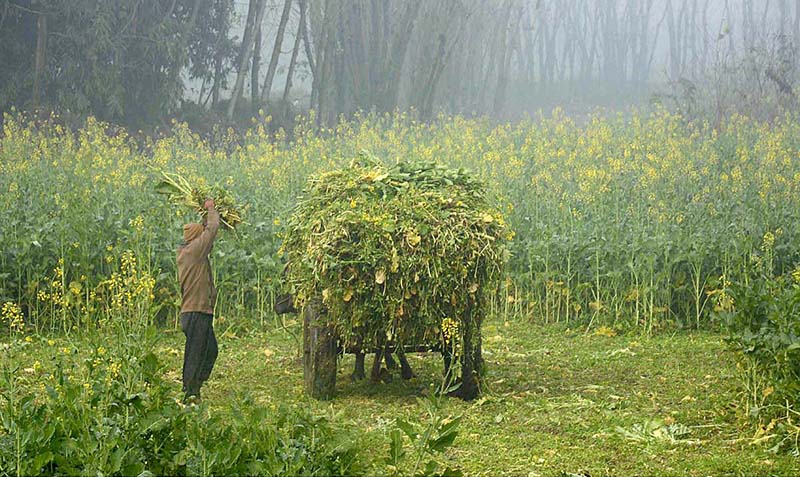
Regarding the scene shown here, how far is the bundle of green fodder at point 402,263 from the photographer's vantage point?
5.20m

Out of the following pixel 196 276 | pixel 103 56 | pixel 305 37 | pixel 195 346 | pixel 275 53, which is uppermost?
pixel 305 37

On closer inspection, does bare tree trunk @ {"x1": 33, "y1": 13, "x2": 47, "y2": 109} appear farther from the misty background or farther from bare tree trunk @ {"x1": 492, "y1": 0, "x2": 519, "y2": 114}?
bare tree trunk @ {"x1": 492, "y1": 0, "x2": 519, "y2": 114}

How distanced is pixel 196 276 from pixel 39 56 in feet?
27.4

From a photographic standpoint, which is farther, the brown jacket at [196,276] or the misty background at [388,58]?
the misty background at [388,58]

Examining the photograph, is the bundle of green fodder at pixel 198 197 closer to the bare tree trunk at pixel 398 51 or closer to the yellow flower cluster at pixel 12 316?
the yellow flower cluster at pixel 12 316

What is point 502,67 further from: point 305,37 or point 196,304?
point 196,304

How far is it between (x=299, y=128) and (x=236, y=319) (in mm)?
7428

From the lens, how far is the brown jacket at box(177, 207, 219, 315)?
17.4 feet

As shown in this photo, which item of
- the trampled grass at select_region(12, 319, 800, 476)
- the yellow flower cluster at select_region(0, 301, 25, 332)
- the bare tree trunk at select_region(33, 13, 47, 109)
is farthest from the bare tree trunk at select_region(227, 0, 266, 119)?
the yellow flower cluster at select_region(0, 301, 25, 332)

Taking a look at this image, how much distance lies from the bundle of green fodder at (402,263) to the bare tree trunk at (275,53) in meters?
10.8

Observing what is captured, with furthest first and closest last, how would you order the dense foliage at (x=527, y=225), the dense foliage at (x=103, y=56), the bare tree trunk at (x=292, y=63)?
1. the bare tree trunk at (x=292, y=63)
2. the dense foliage at (x=103, y=56)
3. the dense foliage at (x=527, y=225)

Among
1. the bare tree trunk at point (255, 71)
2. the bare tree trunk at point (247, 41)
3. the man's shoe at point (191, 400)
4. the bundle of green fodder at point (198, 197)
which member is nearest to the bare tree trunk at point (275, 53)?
the bare tree trunk at point (255, 71)

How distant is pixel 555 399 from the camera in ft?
17.9

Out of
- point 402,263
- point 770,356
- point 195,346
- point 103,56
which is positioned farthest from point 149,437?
point 103,56
